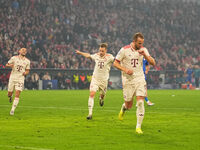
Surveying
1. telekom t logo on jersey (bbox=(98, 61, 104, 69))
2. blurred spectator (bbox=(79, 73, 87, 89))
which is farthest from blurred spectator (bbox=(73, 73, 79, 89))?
telekom t logo on jersey (bbox=(98, 61, 104, 69))

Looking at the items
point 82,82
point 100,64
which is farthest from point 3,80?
point 100,64

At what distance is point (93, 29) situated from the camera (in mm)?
55219

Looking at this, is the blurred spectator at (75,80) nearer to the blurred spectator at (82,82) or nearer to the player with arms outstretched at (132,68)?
the blurred spectator at (82,82)

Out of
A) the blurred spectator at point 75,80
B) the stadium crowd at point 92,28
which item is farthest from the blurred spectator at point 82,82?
the stadium crowd at point 92,28

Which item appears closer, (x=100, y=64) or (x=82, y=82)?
(x=100, y=64)

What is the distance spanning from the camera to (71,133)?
1110 cm

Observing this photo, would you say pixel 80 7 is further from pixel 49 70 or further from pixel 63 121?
pixel 63 121

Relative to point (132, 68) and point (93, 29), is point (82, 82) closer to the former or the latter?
point (93, 29)

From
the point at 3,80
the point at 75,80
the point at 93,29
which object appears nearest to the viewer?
the point at 3,80

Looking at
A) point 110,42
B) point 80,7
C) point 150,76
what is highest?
point 80,7

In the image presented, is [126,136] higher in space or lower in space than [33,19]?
lower

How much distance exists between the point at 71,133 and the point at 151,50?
47259mm

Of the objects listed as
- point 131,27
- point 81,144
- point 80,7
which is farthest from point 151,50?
point 81,144

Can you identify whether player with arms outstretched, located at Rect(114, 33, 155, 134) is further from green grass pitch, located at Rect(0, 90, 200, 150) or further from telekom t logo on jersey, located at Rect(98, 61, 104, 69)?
telekom t logo on jersey, located at Rect(98, 61, 104, 69)
